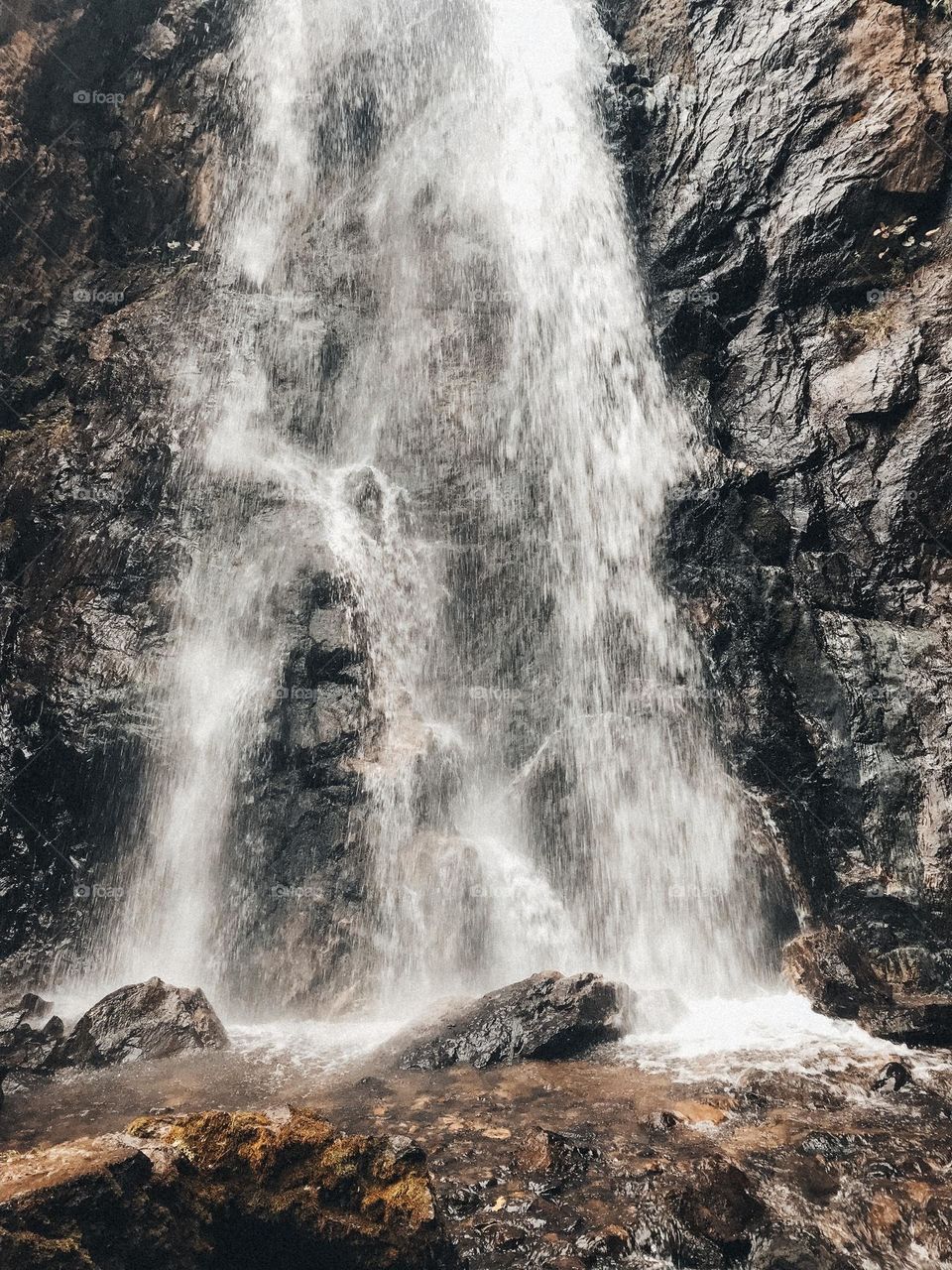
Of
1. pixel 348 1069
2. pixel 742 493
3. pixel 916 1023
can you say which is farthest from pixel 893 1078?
pixel 742 493

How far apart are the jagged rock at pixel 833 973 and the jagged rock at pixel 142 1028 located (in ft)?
23.5

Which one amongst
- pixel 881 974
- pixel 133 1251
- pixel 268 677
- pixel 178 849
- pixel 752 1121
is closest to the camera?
pixel 133 1251

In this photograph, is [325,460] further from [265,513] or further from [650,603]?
[650,603]

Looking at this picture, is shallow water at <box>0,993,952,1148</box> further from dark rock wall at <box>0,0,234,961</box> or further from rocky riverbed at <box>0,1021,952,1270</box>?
dark rock wall at <box>0,0,234,961</box>

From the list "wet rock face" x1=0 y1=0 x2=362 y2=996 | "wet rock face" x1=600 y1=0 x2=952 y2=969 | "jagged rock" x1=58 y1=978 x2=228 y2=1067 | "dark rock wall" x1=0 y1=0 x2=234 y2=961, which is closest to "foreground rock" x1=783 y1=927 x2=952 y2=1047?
"wet rock face" x1=600 y1=0 x2=952 y2=969

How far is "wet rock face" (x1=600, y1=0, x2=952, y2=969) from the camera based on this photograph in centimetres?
1067

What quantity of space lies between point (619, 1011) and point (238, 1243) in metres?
6.02

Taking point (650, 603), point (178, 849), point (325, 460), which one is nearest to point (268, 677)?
point (178, 849)

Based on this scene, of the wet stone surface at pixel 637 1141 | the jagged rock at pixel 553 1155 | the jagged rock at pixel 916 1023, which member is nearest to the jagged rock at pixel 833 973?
the jagged rock at pixel 916 1023

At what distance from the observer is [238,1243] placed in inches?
162

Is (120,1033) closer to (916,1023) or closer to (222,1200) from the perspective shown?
(222,1200)

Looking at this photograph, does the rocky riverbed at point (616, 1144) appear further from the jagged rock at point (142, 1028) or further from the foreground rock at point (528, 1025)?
the jagged rock at point (142, 1028)

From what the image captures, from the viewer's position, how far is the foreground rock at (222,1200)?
355 cm

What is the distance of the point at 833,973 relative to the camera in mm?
9570
